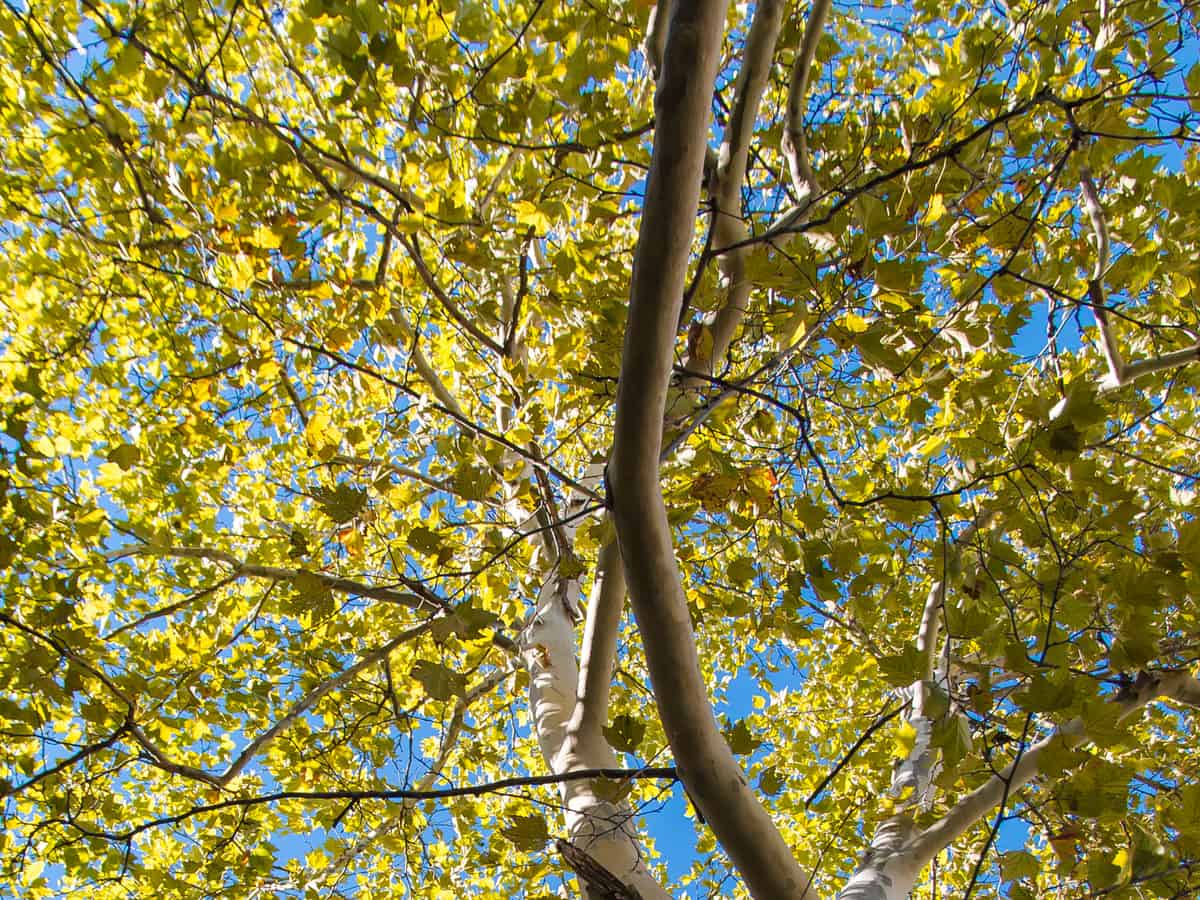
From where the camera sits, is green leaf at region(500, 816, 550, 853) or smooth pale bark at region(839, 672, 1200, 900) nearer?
green leaf at region(500, 816, 550, 853)

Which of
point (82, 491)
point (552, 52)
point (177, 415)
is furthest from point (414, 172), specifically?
point (82, 491)

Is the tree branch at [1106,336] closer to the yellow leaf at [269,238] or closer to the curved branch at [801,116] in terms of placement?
the curved branch at [801,116]

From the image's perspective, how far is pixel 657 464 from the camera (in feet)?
5.04

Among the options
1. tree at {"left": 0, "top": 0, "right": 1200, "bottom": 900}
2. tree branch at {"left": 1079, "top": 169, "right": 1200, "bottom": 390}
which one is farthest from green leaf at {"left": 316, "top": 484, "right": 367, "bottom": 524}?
tree branch at {"left": 1079, "top": 169, "right": 1200, "bottom": 390}

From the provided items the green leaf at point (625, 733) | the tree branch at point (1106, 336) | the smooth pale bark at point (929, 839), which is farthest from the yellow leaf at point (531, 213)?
the smooth pale bark at point (929, 839)

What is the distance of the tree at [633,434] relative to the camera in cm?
182

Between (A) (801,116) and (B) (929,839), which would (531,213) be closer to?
(A) (801,116)

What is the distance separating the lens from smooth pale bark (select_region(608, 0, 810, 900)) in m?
1.25

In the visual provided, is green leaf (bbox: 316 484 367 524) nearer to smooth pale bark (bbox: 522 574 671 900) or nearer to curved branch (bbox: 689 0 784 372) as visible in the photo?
smooth pale bark (bbox: 522 574 671 900)

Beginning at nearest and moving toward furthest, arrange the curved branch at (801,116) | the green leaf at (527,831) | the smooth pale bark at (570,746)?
1. the green leaf at (527,831)
2. the smooth pale bark at (570,746)
3. the curved branch at (801,116)

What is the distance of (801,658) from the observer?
19.4 feet

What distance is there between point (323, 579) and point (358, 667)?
123 cm

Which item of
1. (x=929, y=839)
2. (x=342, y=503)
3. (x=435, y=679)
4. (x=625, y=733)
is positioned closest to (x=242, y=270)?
(x=342, y=503)

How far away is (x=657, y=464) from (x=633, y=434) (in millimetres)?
99
